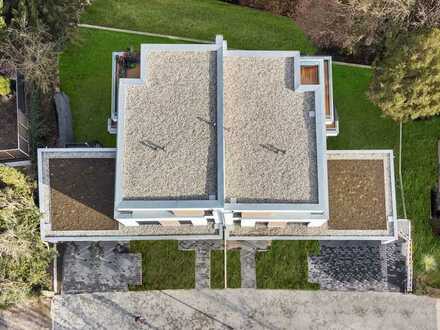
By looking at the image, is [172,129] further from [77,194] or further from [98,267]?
[98,267]

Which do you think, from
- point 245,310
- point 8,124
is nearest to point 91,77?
point 8,124

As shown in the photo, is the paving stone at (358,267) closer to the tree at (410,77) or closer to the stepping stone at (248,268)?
the stepping stone at (248,268)

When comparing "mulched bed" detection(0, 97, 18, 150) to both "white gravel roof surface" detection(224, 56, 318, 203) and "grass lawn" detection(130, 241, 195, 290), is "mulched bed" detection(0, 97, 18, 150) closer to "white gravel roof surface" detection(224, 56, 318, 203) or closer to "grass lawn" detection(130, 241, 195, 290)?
"grass lawn" detection(130, 241, 195, 290)

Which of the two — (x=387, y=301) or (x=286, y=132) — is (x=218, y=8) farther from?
(x=387, y=301)

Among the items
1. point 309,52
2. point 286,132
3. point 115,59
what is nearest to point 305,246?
point 286,132

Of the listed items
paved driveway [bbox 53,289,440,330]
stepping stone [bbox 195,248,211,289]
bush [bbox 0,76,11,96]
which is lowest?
paved driveway [bbox 53,289,440,330]

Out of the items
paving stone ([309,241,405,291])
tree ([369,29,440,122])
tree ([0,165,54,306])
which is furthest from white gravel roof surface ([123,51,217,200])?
paving stone ([309,241,405,291])
